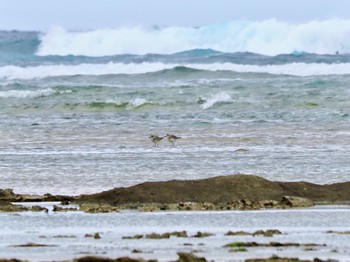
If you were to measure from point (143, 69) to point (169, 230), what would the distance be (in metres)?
44.2

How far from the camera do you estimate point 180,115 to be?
87.0ft

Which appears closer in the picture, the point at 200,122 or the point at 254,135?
the point at 254,135

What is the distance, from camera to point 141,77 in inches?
1929

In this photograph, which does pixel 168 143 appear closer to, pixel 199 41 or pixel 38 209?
pixel 38 209

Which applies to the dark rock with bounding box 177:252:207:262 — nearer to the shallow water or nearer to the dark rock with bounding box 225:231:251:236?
the shallow water

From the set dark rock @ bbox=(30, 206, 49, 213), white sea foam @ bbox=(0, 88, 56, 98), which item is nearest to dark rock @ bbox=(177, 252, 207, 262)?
dark rock @ bbox=(30, 206, 49, 213)

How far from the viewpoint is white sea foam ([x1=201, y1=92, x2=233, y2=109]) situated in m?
29.8

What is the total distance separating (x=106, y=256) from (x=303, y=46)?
178ft

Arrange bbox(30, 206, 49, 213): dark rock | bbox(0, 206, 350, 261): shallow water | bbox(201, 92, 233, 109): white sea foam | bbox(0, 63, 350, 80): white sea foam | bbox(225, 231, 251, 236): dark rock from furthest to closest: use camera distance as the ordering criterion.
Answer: bbox(0, 63, 350, 80): white sea foam < bbox(201, 92, 233, 109): white sea foam < bbox(30, 206, 49, 213): dark rock < bbox(225, 231, 251, 236): dark rock < bbox(0, 206, 350, 261): shallow water

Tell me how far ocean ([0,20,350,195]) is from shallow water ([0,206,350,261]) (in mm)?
2645

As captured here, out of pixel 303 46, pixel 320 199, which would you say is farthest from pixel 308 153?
pixel 303 46

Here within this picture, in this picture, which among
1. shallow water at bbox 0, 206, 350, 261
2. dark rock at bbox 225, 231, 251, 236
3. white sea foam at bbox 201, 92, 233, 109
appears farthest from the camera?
white sea foam at bbox 201, 92, 233, 109

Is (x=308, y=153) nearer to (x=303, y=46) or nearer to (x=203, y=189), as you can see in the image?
(x=203, y=189)

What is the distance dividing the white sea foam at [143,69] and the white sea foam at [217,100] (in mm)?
16017
